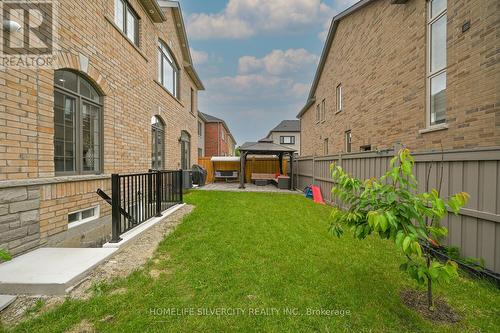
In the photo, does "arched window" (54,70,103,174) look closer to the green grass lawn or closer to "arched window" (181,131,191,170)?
the green grass lawn

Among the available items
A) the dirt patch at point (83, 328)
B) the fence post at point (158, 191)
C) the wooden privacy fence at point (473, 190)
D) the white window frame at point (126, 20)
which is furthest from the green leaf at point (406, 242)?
the white window frame at point (126, 20)

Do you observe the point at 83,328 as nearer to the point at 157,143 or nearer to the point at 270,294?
the point at 270,294

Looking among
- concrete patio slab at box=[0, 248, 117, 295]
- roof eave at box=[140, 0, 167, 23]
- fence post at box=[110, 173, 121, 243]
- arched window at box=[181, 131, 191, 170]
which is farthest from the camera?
arched window at box=[181, 131, 191, 170]

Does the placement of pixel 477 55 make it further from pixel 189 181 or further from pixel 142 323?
pixel 189 181

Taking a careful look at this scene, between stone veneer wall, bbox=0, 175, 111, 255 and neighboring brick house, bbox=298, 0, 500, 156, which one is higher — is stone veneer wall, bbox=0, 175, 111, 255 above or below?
below

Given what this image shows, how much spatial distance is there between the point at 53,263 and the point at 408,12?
975cm

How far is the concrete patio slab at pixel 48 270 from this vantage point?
100 inches

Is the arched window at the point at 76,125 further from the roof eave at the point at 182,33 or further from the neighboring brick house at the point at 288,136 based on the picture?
the neighboring brick house at the point at 288,136

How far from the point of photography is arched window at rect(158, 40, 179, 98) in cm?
940

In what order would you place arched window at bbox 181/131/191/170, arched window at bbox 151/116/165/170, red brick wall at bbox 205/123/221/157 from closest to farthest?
arched window at bbox 151/116/165/170
arched window at bbox 181/131/191/170
red brick wall at bbox 205/123/221/157

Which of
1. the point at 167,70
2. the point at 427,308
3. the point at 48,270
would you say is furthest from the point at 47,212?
the point at 167,70

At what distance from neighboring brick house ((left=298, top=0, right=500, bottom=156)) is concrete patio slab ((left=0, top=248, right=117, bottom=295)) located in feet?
20.3

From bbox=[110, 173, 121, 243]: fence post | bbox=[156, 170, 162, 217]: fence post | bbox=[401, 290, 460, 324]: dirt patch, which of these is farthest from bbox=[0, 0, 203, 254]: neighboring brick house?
bbox=[401, 290, 460, 324]: dirt patch

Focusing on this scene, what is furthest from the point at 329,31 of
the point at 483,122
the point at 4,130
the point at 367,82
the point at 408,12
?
the point at 4,130
